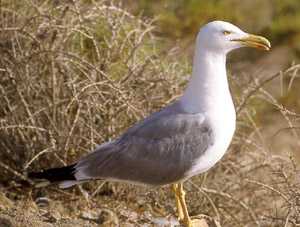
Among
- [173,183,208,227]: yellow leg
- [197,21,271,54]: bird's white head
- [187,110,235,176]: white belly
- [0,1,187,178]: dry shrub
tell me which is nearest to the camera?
[187,110,235,176]: white belly

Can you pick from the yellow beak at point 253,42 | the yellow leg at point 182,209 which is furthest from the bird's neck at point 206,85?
the yellow leg at point 182,209

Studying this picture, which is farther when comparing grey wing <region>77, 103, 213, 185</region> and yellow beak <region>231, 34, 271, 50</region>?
yellow beak <region>231, 34, 271, 50</region>

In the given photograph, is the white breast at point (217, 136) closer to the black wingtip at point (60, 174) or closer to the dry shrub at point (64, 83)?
the black wingtip at point (60, 174)

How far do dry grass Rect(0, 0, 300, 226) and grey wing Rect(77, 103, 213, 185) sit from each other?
33.9 inches

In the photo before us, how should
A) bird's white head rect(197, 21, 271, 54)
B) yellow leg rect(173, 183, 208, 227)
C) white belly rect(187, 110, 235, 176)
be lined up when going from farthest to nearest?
yellow leg rect(173, 183, 208, 227) → bird's white head rect(197, 21, 271, 54) → white belly rect(187, 110, 235, 176)

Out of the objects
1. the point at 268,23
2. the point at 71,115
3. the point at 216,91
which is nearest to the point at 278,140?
the point at 268,23

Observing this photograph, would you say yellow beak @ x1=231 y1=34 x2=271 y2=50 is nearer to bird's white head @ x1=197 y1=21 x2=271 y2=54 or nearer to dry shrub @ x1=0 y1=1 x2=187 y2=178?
bird's white head @ x1=197 y1=21 x2=271 y2=54

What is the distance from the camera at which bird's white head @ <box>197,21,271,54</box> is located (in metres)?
6.05

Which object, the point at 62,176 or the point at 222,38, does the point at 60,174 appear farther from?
the point at 222,38

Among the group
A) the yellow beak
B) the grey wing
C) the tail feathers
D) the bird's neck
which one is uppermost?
the yellow beak

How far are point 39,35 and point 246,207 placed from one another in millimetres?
1991

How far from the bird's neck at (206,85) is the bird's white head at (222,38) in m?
0.04

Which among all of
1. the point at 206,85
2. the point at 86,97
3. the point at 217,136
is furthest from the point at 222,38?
the point at 86,97

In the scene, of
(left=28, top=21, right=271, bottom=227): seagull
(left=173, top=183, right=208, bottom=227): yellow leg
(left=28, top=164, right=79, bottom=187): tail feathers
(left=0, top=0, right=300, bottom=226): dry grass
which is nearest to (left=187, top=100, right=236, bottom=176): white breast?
(left=28, top=21, right=271, bottom=227): seagull
